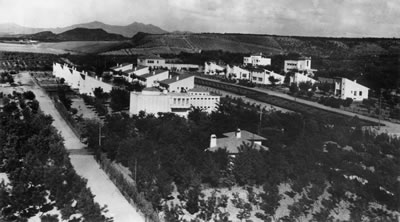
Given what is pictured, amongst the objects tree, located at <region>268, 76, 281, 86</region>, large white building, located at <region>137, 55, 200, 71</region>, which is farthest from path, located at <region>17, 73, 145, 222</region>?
large white building, located at <region>137, 55, 200, 71</region>

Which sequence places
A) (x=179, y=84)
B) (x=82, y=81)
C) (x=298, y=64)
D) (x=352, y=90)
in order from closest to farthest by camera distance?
(x=179, y=84), (x=352, y=90), (x=82, y=81), (x=298, y=64)

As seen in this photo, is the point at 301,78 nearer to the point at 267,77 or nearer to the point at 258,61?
the point at 267,77

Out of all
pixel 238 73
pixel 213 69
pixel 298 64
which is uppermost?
pixel 298 64

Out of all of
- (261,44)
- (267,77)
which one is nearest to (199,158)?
(267,77)

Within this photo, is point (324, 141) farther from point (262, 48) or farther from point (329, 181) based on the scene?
point (262, 48)

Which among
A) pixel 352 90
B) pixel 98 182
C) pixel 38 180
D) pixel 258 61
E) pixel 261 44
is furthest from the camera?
pixel 261 44

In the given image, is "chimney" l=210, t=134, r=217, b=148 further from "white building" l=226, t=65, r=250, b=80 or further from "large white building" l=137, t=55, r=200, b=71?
"large white building" l=137, t=55, r=200, b=71

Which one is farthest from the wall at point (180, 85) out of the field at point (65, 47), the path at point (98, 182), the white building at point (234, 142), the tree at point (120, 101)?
Answer: the field at point (65, 47)
